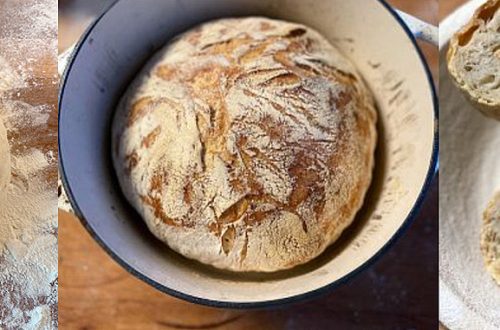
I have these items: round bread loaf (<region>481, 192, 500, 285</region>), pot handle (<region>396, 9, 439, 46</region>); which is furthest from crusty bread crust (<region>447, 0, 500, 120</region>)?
round bread loaf (<region>481, 192, 500, 285</region>)

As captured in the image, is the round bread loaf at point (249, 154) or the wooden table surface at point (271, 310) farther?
the wooden table surface at point (271, 310)

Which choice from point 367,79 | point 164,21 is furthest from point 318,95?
point 164,21

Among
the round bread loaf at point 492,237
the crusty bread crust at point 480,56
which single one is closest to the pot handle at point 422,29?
the crusty bread crust at point 480,56

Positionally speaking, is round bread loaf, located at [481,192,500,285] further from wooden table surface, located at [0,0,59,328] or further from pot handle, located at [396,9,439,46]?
wooden table surface, located at [0,0,59,328]

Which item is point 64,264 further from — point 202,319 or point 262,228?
point 262,228

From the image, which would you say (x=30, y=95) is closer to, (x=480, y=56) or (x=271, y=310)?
(x=271, y=310)

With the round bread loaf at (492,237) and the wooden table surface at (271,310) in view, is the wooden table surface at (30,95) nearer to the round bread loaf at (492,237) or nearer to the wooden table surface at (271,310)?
the wooden table surface at (271,310)
